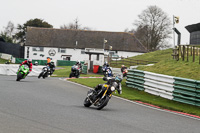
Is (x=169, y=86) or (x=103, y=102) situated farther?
(x=169, y=86)

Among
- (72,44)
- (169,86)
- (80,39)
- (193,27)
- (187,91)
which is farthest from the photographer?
(80,39)

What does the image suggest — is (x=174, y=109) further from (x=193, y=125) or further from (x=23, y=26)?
(x=23, y=26)

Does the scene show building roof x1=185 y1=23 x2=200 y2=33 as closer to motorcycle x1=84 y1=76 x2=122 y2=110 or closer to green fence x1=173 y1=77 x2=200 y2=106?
green fence x1=173 y1=77 x2=200 y2=106

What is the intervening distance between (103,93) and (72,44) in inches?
2711

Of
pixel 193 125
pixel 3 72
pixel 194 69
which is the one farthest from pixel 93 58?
pixel 193 125

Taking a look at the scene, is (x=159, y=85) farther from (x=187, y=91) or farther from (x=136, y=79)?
(x=136, y=79)

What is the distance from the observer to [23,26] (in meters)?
98.6

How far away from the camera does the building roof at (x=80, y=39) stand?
262 feet

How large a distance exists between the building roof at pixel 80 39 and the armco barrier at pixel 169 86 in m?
58.7

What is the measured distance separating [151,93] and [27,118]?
35.7ft

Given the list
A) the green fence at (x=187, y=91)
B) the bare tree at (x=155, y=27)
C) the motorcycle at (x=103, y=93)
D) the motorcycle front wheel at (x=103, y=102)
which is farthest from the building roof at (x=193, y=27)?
the motorcycle front wheel at (x=103, y=102)

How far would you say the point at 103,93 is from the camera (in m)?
11.5


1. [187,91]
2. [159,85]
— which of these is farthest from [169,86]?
[187,91]

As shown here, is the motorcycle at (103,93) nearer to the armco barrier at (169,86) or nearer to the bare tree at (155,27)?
the armco barrier at (169,86)
